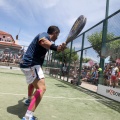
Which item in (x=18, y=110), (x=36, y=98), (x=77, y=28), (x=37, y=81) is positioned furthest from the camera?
(x=18, y=110)

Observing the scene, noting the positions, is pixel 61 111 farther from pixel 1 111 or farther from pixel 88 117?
pixel 1 111

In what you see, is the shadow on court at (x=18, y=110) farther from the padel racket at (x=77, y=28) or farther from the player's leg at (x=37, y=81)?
the padel racket at (x=77, y=28)

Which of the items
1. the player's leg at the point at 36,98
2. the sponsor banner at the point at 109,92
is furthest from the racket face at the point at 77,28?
the sponsor banner at the point at 109,92

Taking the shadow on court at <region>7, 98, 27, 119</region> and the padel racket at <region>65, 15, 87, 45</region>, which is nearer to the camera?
the padel racket at <region>65, 15, 87, 45</region>

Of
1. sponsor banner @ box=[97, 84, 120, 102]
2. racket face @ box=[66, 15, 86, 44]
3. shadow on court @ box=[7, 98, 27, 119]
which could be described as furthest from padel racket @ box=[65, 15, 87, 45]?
sponsor banner @ box=[97, 84, 120, 102]

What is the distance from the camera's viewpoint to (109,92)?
8945mm

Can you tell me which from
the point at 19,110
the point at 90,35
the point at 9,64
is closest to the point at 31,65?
the point at 19,110

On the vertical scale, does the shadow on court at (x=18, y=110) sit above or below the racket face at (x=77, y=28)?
below

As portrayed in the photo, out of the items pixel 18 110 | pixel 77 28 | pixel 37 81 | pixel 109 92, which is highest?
pixel 77 28

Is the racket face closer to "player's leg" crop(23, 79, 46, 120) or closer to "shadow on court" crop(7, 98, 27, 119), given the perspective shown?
"player's leg" crop(23, 79, 46, 120)

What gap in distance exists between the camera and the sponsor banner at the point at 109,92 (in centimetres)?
832

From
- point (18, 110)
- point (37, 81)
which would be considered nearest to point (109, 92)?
point (18, 110)

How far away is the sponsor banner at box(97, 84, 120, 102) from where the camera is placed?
832cm

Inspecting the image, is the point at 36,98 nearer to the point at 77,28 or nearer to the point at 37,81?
the point at 37,81
